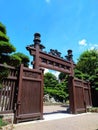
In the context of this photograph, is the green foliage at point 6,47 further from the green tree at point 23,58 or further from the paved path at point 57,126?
the paved path at point 57,126

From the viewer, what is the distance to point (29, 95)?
21.7 ft

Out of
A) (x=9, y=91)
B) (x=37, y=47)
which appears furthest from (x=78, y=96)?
(x=9, y=91)

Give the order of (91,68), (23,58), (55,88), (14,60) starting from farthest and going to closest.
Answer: (55,88)
(91,68)
(23,58)
(14,60)

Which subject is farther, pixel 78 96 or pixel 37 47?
pixel 78 96

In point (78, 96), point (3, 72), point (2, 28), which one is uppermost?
point (2, 28)

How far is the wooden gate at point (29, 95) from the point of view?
6.10 m

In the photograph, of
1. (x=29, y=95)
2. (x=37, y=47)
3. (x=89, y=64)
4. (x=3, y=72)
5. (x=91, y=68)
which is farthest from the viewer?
(x=89, y=64)

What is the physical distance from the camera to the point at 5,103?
570 centimetres

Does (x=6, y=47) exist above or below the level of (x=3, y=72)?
above

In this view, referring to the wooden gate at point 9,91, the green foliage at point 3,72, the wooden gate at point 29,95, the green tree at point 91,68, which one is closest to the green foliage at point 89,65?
the green tree at point 91,68

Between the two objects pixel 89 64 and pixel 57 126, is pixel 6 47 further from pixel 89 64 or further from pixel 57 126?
pixel 89 64

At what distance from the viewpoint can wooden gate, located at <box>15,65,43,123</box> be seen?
6102 mm

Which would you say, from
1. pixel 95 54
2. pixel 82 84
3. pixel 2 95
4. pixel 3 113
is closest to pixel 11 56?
pixel 2 95

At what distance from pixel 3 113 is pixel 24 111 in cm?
98
